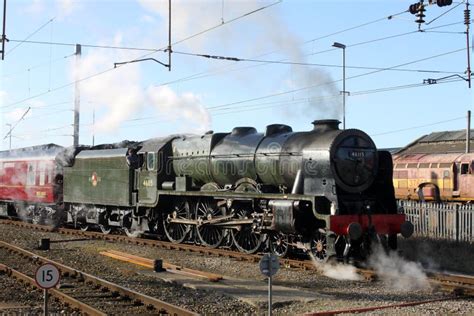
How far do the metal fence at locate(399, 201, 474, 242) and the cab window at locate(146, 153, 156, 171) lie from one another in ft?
29.4

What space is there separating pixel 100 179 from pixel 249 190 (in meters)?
8.28

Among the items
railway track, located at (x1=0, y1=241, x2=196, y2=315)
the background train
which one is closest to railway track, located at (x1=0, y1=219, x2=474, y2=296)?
railway track, located at (x1=0, y1=241, x2=196, y2=315)

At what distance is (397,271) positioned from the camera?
12305mm

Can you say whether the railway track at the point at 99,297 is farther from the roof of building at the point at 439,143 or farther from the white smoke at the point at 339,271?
the roof of building at the point at 439,143

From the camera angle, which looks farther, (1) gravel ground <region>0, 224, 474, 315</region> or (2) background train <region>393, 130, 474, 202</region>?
(2) background train <region>393, 130, 474, 202</region>

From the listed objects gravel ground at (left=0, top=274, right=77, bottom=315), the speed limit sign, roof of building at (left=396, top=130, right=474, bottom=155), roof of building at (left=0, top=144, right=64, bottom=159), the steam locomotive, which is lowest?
gravel ground at (left=0, top=274, right=77, bottom=315)

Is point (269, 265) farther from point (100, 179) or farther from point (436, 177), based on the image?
point (436, 177)

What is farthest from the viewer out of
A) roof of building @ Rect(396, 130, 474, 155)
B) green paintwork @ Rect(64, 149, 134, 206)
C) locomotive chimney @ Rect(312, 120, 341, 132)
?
roof of building @ Rect(396, 130, 474, 155)

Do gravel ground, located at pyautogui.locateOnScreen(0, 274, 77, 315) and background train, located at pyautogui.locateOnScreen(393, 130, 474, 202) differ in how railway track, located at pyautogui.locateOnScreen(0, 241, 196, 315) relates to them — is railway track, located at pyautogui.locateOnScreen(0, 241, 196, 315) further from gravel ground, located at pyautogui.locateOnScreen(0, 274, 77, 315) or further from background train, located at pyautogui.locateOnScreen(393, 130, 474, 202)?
background train, located at pyautogui.locateOnScreen(393, 130, 474, 202)

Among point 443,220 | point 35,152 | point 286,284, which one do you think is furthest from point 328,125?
point 35,152

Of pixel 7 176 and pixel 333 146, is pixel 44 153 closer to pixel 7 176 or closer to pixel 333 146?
pixel 7 176

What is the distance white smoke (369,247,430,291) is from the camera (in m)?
10.9

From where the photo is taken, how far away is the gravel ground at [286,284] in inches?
350

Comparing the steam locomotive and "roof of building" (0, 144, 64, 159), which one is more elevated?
"roof of building" (0, 144, 64, 159)
